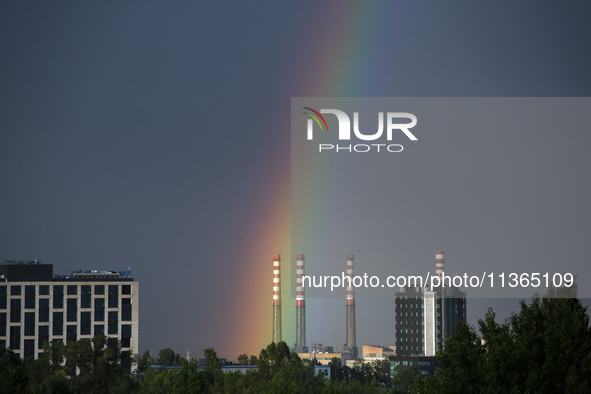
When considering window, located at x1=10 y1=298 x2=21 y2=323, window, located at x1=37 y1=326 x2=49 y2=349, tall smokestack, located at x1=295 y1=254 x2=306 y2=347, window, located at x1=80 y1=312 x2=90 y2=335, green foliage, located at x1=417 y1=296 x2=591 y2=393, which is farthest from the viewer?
tall smokestack, located at x1=295 y1=254 x2=306 y2=347

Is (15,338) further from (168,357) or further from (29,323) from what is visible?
(168,357)

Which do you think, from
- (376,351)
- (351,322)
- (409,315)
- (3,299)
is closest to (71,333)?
(3,299)

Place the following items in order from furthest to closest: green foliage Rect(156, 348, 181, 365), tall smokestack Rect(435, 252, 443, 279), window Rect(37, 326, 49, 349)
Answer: tall smokestack Rect(435, 252, 443, 279), green foliage Rect(156, 348, 181, 365), window Rect(37, 326, 49, 349)

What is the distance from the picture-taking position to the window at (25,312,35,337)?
115625 mm

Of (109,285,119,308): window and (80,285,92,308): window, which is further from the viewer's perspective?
(80,285,92,308): window

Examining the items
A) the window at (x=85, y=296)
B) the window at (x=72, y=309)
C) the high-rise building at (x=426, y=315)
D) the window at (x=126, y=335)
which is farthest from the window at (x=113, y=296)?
the high-rise building at (x=426, y=315)

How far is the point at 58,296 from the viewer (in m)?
118

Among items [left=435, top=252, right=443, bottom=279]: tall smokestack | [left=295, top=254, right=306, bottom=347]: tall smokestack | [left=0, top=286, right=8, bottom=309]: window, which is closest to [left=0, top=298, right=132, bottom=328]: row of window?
[left=0, top=286, right=8, bottom=309]: window

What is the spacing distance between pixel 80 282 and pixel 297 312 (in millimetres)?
55146

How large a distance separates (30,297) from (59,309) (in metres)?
4.60

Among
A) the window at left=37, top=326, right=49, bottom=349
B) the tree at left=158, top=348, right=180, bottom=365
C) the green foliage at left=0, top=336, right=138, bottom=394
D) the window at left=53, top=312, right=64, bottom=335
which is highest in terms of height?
the window at left=53, top=312, right=64, bottom=335

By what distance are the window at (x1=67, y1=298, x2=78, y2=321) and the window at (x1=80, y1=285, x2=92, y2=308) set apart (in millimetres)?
948

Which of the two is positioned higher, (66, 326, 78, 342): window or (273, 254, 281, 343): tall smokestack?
(273, 254, 281, 343): tall smokestack

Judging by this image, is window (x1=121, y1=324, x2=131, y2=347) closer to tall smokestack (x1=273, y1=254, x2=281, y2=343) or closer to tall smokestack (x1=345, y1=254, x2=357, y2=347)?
tall smokestack (x1=273, y1=254, x2=281, y2=343)
